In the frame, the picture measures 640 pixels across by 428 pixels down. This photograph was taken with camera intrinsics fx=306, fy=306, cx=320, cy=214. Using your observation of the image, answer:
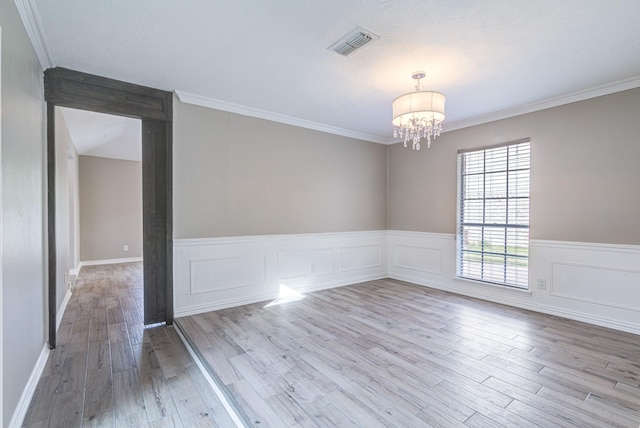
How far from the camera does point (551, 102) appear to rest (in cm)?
367

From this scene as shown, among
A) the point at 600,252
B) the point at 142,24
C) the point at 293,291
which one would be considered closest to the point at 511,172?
the point at 600,252

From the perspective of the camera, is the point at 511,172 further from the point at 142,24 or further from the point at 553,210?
the point at 142,24

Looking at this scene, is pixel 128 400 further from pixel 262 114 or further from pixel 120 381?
pixel 262 114

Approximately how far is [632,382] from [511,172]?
2603mm

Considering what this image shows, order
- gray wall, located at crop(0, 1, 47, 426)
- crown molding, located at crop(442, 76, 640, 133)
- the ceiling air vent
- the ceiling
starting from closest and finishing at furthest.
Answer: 1. gray wall, located at crop(0, 1, 47, 426)
2. the ceiling
3. the ceiling air vent
4. crown molding, located at crop(442, 76, 640, 133)

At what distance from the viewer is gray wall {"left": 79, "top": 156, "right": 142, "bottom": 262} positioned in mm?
7238

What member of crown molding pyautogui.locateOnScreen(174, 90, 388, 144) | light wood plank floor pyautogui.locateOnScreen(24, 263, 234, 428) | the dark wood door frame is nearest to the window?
crown molding pyautogui.locateOnScreen(174, 90, 388, 144)

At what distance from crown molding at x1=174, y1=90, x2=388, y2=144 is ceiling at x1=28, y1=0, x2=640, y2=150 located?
0.17 feet

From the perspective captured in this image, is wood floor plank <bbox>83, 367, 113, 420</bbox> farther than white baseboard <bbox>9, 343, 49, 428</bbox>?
Yes

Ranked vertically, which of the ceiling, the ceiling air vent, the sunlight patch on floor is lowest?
the sunlight patch on floor

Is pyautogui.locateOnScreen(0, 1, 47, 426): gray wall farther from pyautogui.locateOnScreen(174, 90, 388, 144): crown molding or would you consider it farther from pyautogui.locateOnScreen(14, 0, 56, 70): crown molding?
pyautogui.locateOnScreen(174, 90, 388, 144): crown molding

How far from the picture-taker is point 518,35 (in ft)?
7.64

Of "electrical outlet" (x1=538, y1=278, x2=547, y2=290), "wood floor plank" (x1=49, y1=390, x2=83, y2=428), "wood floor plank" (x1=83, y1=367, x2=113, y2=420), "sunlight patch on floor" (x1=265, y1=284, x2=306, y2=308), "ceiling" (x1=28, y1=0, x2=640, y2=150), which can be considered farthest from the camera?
"sunlight patch on floor" (x1=265, y1=284, x2=306, y2=308)

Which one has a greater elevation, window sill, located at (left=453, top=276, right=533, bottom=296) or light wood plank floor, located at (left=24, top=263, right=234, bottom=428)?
window sill, located at (left=453, top=276, right=533, bottom=296)
